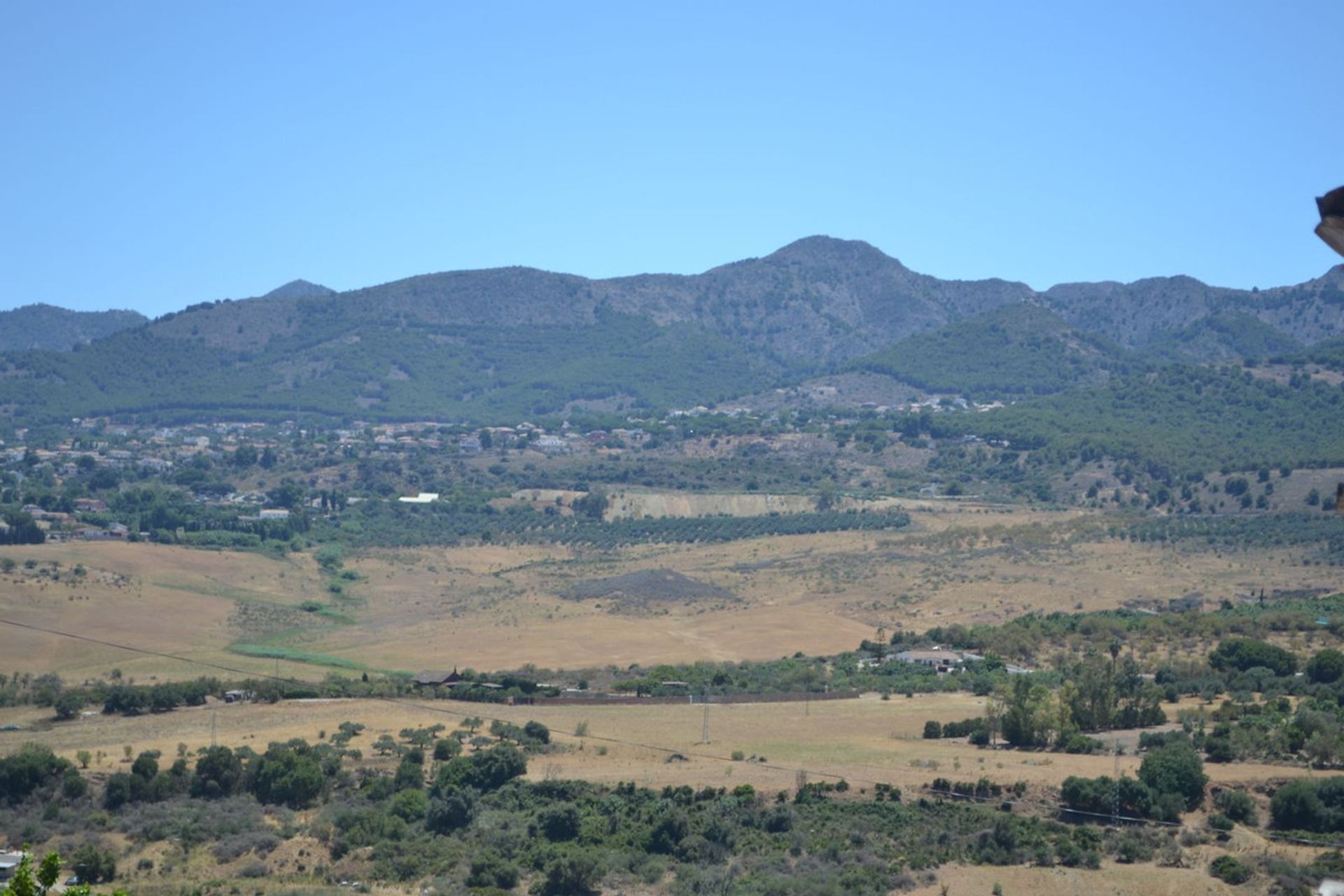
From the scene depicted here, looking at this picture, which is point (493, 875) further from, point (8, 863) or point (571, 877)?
point (8, 863)

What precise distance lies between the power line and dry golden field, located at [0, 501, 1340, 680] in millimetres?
906

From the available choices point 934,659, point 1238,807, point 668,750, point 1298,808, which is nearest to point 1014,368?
point 934,659

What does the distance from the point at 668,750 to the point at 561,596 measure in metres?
38.4

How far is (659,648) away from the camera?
66.2 meters

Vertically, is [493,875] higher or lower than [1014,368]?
lower

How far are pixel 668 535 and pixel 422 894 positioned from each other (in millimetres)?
74272

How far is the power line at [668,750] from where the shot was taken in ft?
113

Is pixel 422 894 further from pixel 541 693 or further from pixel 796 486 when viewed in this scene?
pixel 796 486

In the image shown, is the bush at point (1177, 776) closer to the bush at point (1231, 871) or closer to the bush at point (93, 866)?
the bush at point (1231, 871)

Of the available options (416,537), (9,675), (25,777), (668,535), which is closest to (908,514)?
(668,535)

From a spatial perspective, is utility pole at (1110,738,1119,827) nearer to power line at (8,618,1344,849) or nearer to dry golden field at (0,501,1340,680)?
power line at (8,618,1344,849)

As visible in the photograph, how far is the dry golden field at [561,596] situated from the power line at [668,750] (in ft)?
2.97

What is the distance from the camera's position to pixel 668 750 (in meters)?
43.4

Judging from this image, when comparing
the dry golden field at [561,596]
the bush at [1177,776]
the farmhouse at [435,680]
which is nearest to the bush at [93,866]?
the bush at [1177,776]
